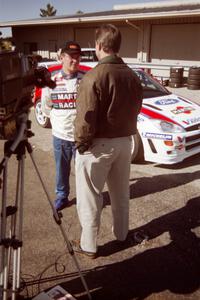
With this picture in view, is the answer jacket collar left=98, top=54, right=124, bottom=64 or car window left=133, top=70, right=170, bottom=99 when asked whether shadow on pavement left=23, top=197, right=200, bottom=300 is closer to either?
jacket collar left=98, top=54, right=124, bottom=64

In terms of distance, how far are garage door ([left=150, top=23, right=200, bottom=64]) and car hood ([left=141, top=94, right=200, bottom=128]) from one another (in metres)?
11.3

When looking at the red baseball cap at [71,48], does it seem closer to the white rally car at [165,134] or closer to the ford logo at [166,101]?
the white rally car at [165,134]

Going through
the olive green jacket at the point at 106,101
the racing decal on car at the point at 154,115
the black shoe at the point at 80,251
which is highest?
the olive green jacket at the point at 106,101

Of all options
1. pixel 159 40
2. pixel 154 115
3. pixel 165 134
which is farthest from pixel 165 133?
pixel 159 40

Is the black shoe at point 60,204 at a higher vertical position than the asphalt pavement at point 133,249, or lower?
higher

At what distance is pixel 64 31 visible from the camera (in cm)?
2256

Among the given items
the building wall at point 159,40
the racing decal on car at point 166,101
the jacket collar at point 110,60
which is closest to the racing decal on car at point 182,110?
the racing decal on car at point 166,101

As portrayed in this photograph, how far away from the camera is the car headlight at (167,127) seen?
5078 millimetres

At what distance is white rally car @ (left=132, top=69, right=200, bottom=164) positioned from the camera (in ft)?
16.5

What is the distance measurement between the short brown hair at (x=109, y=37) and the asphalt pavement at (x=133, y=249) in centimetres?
113

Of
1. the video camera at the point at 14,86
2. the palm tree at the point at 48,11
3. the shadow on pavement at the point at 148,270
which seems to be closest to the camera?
the video camera at the point at 14,86

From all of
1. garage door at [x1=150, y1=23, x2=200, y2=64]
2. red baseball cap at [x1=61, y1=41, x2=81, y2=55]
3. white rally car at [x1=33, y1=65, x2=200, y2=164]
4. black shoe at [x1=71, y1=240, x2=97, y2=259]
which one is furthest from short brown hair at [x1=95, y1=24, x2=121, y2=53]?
garage door at [x1=150, y1=23, x2=200, y2=64]

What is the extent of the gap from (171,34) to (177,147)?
526 inches

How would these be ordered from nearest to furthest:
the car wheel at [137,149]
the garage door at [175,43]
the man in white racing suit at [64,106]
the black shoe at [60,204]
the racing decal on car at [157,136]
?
the man in white racing suit at [64,106], the black shoe at [60,204], the racing decal on car at [157,136], the car wheel at [137,149], the garage door at [175,43]
